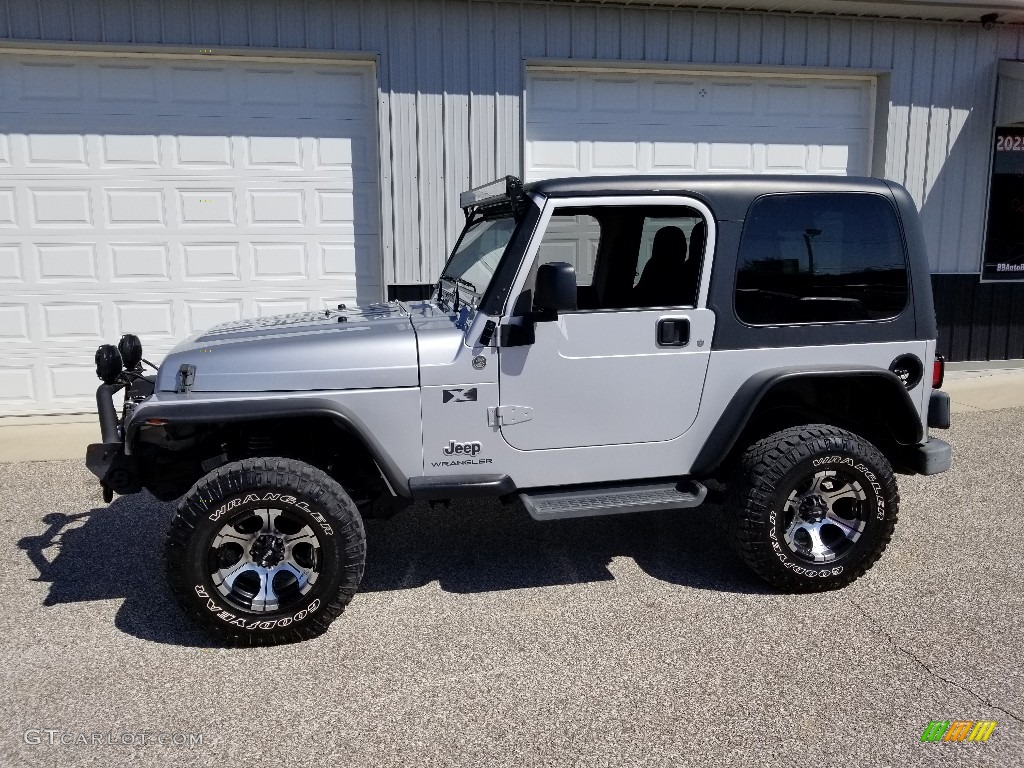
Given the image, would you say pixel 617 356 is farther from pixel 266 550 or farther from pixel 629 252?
pixel 266 550

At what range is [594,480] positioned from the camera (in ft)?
13.1

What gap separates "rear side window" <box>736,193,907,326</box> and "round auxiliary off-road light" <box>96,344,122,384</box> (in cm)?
298

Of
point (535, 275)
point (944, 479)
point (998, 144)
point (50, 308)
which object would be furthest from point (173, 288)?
point (998, 144)

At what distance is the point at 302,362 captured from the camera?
3631mm

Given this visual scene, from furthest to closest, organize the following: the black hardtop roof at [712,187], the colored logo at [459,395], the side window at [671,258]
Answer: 1. the side window at [671,258]
2. the black hardtop roof at [712,187]
3. the colored logo at [459,395]

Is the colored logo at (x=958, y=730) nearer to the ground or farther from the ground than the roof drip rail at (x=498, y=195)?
nearer to the ground

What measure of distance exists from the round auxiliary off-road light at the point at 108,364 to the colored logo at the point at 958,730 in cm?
373

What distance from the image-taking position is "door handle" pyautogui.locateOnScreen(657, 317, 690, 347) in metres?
3.88

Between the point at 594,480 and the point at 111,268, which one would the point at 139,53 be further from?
the point at 594,480

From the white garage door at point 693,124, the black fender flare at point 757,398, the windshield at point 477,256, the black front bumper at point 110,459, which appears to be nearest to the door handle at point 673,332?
the black fender flare at point 757,398

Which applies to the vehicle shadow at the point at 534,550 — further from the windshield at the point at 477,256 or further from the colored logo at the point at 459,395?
the windshield at the point at 477,256

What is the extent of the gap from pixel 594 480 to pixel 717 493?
76cm

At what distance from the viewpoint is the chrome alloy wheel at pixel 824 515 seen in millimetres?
4008

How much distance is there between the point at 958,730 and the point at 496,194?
3116 mm
